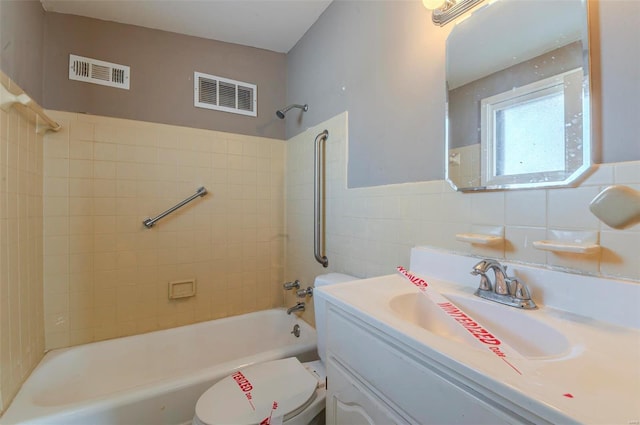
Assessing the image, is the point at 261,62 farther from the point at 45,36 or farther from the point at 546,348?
the point at 546,348

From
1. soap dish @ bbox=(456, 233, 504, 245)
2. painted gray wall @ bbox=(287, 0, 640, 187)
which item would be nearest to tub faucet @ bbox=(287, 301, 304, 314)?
painted gray wall @ bbox=(287, 0, 640, 187)

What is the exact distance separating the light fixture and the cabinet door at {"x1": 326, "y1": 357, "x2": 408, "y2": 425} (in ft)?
3.81

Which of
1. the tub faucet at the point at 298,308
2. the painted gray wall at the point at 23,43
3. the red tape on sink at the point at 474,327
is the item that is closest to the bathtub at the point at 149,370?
the tub faucet at the point at 298,308

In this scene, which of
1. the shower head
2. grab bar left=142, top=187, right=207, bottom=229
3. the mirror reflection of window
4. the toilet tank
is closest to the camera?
the mirror reflection of window

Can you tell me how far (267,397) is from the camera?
997 millimetres

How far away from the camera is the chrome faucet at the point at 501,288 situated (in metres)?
0.69

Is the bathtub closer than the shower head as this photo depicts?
Yes

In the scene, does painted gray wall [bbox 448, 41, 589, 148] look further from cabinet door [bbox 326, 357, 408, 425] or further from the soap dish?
cabinet door [bbox 326, 357, 408, 425]

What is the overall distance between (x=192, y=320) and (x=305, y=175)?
1221mm

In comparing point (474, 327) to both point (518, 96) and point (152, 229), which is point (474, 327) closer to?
point (518, 96)

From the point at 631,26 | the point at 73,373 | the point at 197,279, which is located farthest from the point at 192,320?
the point at 631,26

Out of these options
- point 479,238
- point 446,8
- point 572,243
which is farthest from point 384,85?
point 572,243

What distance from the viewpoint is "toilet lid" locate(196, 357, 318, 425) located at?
911mm

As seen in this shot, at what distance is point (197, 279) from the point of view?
6.15ft
